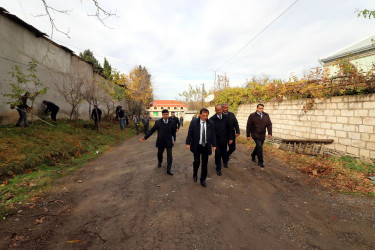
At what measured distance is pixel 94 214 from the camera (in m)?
3.06

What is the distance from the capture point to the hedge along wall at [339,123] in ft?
17.7

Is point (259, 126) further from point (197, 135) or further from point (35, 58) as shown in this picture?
point (35, 58)

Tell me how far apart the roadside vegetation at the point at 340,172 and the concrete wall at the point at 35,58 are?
29.9 ft

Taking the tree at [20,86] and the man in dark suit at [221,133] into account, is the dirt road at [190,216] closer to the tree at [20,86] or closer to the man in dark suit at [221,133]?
the man in dark suit at [221,133]

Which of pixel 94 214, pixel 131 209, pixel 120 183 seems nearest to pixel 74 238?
pixel 94 214

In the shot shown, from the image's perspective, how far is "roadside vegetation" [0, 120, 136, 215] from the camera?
3.83 meters

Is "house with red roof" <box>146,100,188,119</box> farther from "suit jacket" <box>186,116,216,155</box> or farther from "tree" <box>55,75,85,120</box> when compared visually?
"suit jacket" <box>186,116,216,155</box>

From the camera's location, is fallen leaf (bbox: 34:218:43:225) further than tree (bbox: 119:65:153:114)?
No

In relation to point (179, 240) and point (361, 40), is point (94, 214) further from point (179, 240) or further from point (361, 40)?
point (361, 40)

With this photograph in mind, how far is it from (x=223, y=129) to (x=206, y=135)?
3.57ft

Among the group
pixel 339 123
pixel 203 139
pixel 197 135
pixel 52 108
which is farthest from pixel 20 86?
pixel 339 123

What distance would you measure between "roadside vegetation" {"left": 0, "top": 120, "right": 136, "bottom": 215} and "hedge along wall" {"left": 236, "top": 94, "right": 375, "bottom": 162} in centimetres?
905

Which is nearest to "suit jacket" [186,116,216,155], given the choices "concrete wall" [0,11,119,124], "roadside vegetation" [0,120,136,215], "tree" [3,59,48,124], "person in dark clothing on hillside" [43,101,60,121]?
"roadside vegetation" [0,120,136,215]

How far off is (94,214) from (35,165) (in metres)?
3.74
